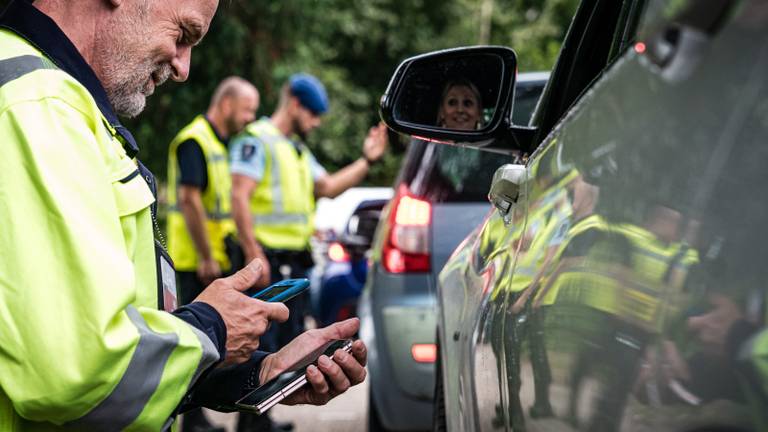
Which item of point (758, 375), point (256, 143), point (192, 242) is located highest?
point (758, 375)

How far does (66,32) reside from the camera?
6.09 ft

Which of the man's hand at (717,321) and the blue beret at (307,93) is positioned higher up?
the man's hand at (717,321)

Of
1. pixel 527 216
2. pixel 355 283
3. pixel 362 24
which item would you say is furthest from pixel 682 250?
pixel 362 24

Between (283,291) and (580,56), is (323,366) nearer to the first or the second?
(283,291)

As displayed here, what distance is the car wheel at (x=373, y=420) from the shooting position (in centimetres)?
535

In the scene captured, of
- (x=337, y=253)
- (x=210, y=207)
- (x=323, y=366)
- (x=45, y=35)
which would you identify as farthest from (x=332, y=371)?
(x=337, y=253)

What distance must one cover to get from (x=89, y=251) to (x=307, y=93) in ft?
15.9

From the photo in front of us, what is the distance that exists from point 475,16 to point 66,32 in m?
33.5

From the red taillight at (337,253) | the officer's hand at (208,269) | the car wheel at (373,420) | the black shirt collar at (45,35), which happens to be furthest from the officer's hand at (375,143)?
the black shirt collar at (45,35)

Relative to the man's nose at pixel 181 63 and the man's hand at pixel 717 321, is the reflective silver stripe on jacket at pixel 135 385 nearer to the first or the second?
the man's nose at pixel 181 63

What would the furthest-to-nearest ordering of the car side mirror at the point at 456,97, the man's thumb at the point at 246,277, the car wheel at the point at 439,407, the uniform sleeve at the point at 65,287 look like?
the car wheel at the point at 439,407
the car side mirror at the point at 456,97
the man's thumb at the point at 246,277
the uniform sleeve at the point at 65,287

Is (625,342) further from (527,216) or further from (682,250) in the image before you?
(527,216)

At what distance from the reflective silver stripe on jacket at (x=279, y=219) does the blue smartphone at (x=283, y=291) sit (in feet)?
13.8

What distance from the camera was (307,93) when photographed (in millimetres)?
6344
